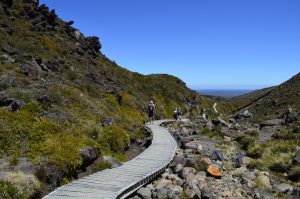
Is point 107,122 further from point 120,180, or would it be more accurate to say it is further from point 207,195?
point 207,195

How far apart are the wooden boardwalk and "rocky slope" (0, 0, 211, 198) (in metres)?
0.94

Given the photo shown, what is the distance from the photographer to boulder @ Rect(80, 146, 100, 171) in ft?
57.8

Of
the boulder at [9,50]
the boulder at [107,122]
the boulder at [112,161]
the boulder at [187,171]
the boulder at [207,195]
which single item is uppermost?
the boulder at [9,50]

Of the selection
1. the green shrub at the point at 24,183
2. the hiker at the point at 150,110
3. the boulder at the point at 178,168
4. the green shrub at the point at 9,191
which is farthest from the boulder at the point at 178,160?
the hiker at the point at 150,110

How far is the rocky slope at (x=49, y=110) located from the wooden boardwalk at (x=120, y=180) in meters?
0.94

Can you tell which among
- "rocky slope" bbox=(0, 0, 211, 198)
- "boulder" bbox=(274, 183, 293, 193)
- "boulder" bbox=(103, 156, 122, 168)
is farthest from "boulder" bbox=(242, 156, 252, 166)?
"boulder" bbox=(103, 156, 122, 168)

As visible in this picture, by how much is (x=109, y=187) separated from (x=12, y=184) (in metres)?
3.33

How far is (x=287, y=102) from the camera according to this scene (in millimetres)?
66562

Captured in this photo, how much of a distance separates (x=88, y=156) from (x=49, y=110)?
18.4ft

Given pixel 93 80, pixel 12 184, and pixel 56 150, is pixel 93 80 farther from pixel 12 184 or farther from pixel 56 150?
pixel 12 184

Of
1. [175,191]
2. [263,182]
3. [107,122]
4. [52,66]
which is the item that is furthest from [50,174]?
[52,66]

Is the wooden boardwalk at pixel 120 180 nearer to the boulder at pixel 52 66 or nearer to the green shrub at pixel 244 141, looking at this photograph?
the green shrub at pixel 244 141

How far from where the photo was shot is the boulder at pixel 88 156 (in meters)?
17.6

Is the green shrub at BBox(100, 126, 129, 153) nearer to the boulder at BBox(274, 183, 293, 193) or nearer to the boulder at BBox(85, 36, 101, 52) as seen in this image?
the boulder at BBox(274, 183, 293, 193)
